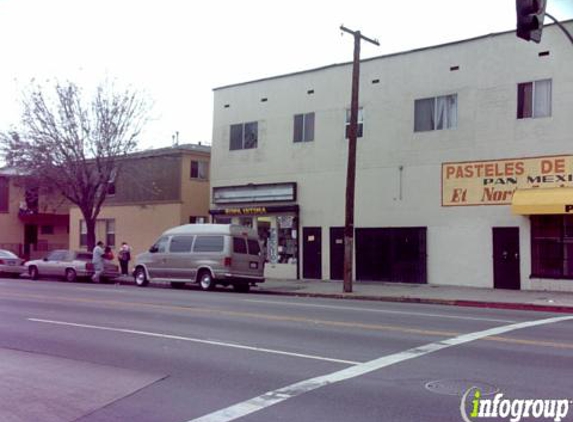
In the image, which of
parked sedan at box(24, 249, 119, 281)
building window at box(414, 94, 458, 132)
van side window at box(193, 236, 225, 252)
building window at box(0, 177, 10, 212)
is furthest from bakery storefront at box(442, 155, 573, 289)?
building window at box(0, 177, 10, 212)

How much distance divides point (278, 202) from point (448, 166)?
8051mm

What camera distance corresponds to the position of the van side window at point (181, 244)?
901 inches

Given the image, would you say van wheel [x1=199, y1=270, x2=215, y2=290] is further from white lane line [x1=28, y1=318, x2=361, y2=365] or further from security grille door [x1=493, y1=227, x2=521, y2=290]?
security grille door [x1=493, y1=227, x2=521, y2=290]

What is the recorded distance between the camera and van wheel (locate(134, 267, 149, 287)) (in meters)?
24.5

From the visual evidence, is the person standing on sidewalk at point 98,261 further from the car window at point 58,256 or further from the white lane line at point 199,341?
the white lane line at point 199,341

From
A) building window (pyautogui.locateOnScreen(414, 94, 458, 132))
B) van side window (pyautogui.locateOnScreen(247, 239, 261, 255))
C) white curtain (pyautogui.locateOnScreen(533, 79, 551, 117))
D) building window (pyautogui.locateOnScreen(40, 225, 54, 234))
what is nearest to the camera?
white curtain (pyautogui.locateOnScreen(533, 79, 551, 117))

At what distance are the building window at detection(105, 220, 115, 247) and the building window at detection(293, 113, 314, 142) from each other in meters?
13.1

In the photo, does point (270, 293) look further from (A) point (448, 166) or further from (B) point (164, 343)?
(B) point (164, 343)

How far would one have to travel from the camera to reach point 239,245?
22.3 meters

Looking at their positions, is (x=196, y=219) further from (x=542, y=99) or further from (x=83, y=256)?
(x=542, y=99)

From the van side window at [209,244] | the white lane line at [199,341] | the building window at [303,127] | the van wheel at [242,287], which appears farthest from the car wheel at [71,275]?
the white lane line at [199,341]

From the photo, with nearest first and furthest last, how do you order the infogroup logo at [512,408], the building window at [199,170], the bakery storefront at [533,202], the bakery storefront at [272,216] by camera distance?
1. the infogroup logo at [512,408]
2. the bakery storefront at [533,202]
3. the bakery storefront at [272,216]
4. the building window at [199,170]

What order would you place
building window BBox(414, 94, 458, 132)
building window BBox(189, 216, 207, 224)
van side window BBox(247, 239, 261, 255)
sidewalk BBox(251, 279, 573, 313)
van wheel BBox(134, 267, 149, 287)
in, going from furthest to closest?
building window BBox(189, 216, 207, 224), van wheel BBox(134, 267, 149, 287), building window BBox(414, 94, 458, 132), van side window BBox(247, 239, 261, 255), sidewalk BBox(251, 279, 573, 313)

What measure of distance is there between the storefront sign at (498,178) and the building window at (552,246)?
3.83 feet
